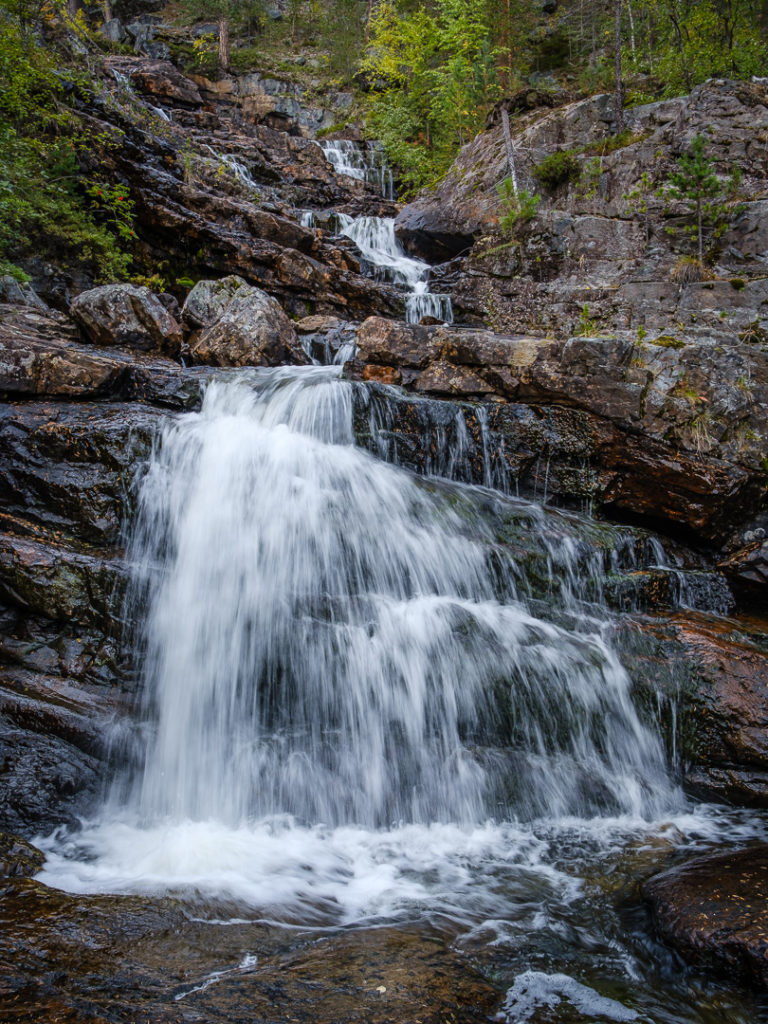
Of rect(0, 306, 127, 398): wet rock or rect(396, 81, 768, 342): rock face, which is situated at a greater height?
rect(396, 81, 768, 342): rock face

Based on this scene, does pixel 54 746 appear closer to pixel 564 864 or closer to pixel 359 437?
pixel 564 864

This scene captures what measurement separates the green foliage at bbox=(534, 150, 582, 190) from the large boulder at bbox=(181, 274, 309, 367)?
10347 millimetres

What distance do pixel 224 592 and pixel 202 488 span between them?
4.59 ft

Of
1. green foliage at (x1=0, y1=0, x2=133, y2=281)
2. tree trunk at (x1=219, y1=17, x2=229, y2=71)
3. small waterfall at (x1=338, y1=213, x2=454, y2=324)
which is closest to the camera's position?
green foliage at (x1=0, y1=0, x2=133, y2=281)

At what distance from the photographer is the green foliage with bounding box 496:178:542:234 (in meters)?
15.1

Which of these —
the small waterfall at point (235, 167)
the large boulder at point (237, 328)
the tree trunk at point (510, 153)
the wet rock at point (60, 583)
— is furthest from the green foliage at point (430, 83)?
the wet rock at point (60, 583)

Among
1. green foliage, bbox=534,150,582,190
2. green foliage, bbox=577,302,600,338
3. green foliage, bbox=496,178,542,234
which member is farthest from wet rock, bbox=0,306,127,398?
green foliage, bbox=534,150,582,190

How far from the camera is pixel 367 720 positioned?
494 cm

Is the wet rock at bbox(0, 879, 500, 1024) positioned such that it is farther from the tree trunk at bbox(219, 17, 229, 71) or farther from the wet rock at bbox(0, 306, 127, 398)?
the tree trunk at bbox(219, 17, 229, 71)

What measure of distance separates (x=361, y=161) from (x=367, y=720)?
25729 millimetres

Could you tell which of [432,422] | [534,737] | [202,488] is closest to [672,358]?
[432,422]

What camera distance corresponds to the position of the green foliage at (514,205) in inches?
595

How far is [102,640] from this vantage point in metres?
5.02

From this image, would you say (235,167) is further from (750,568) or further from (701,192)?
(750,568)
